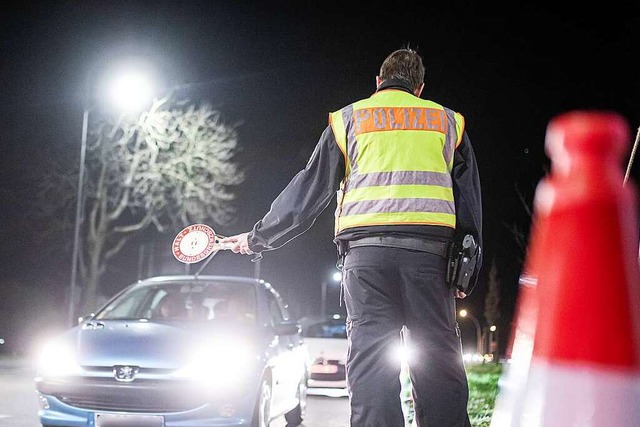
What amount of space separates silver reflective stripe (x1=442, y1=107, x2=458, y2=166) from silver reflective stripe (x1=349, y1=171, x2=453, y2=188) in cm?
11

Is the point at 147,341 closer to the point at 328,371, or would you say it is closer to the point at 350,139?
the point at 350,139

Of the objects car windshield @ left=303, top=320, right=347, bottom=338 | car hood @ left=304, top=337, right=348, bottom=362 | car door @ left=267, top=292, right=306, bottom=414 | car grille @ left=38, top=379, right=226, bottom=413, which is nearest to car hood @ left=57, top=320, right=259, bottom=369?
car grille @ left=38, top=379, right=226, bottom=413

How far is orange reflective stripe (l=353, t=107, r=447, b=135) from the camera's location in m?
3.68

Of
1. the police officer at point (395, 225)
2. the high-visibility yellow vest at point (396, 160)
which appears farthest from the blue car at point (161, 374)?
the high-visibility yellow vest at point (396, 160)

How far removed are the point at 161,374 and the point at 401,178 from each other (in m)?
3.56

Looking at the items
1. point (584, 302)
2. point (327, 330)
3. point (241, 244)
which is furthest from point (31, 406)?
point (584, 302)

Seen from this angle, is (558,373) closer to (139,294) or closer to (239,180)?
(139,294)

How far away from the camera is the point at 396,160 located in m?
3.63

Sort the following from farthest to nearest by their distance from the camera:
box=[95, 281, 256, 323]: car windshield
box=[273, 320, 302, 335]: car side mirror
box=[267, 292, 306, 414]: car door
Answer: box=[95, 281, 256, 323]: car windshield
box=[273, 320, 302, 335]: car side mirror
box=[267, 292, 306, 414]: car door

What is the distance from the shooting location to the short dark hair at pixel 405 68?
3955 millimetres

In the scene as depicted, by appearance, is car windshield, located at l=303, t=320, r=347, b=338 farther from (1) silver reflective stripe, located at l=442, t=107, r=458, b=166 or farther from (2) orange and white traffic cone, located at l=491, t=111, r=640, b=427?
(2) orange and white traffic cone, located at l=491, t=111, r=640, b=427

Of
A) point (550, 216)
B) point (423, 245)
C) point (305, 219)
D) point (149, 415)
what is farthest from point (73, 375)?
point (550, 216)

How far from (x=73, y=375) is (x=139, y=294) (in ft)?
6.41

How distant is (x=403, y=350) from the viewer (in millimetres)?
3660
